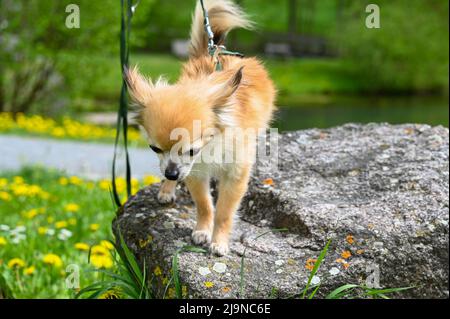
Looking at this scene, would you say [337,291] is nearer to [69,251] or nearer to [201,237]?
[201,237]

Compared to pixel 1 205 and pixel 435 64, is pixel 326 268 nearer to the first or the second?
pixel 1 205

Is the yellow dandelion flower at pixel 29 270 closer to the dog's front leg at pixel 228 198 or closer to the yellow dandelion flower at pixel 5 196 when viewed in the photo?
the dog's front leg at pixel 228 198

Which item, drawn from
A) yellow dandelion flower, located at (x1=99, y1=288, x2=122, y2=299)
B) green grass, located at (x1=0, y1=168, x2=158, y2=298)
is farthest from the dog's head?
yellow dandelion flower, located at (x1=99, y1=288, x2=122, y2=299)

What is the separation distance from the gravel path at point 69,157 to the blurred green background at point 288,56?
1.63 meters

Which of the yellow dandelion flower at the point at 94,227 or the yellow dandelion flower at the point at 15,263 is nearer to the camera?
the yellow dandelion flower at the point at 15,263

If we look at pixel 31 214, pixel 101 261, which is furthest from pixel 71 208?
pixel 101 261

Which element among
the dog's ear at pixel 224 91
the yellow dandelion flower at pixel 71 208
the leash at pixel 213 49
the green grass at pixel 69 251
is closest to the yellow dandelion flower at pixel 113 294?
the green grass at pixel 69 251

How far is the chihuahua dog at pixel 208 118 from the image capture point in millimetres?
2963

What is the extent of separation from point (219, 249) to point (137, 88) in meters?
0.97

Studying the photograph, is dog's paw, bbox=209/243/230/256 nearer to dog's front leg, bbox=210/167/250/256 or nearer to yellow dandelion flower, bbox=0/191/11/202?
dog's front leg, bbox=210/167/250/256

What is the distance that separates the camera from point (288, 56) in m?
39.5

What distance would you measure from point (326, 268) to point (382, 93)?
106 ft

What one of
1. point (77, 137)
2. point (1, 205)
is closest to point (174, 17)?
point (77, 137)

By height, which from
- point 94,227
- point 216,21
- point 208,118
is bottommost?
point 94,227
